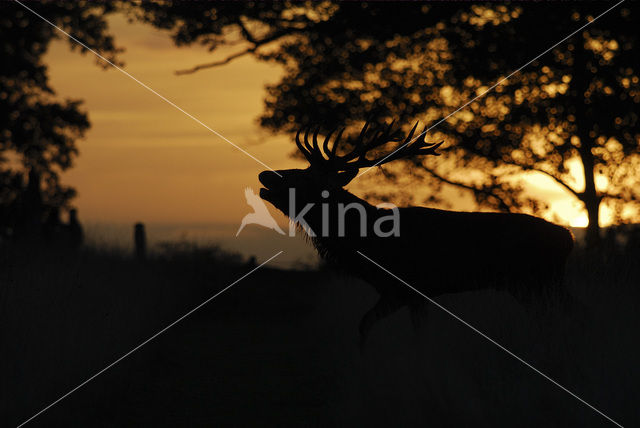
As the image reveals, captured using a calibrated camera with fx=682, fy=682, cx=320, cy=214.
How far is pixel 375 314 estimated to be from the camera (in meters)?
6.95

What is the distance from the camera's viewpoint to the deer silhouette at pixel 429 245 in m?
7.19

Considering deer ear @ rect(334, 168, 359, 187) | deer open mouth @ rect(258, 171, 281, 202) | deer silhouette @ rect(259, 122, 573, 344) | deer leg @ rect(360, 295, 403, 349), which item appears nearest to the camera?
deer leg @ rect(360, 295, 403, 349)

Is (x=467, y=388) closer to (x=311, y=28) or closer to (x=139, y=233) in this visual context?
(x=311, y=28)

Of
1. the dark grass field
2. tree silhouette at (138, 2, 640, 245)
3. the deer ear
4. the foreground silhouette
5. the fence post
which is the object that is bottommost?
the dark grass field

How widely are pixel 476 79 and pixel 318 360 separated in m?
7.31

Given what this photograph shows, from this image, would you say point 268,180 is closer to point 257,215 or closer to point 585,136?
point 257,215

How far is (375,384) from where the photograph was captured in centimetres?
566

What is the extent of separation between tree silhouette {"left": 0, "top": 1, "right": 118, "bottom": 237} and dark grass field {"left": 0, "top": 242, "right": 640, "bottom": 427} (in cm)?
857

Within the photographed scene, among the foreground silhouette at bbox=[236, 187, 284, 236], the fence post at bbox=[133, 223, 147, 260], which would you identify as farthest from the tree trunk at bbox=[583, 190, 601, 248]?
the fence post at bbox=[133, 223, 147, 260]

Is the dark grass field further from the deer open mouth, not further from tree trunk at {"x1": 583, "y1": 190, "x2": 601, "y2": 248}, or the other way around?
tree trunk at {"x1": 583, "y1": 190, "x2": 601, "y2": 248}

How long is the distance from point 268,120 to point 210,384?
8860mm

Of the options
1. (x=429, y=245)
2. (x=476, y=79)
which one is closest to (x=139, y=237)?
(x=476, y=79)

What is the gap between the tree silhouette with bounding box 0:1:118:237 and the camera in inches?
695

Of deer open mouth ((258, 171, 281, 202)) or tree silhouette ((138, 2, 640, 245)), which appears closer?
deer open mouth ((258, 171, 281, 202))
